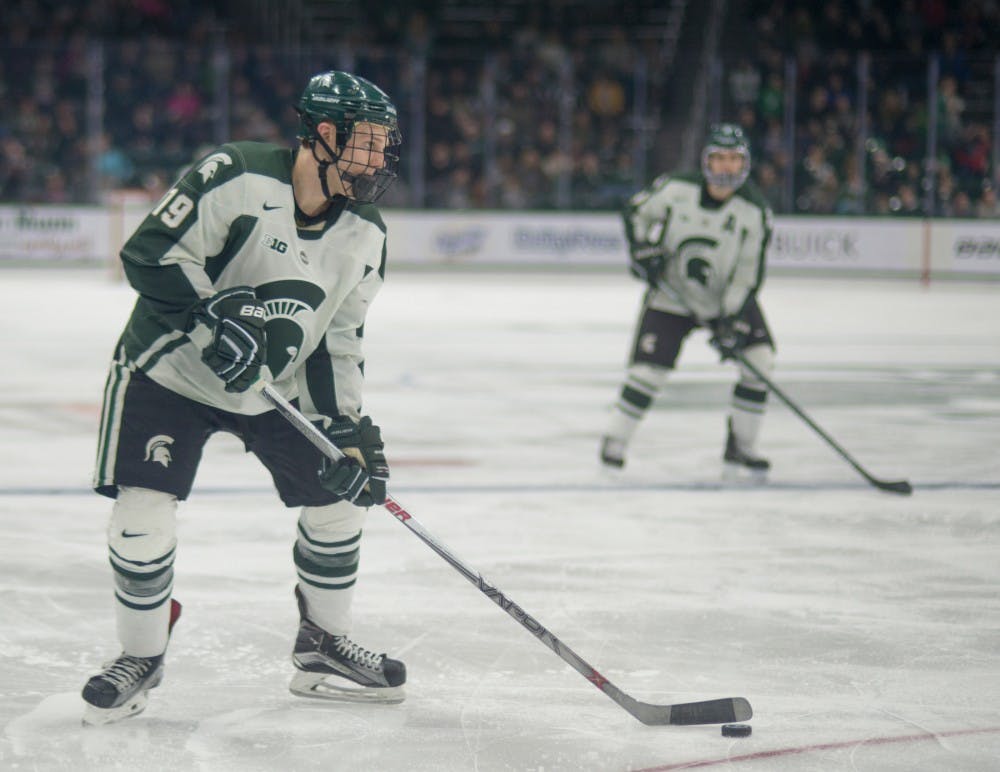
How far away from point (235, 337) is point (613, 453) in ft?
10.4

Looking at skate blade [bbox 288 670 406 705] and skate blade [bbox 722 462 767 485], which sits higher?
skate blade [bbox 288 670 406 705]

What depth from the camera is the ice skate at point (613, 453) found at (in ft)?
19.3

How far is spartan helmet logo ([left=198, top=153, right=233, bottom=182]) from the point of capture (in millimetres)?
2955

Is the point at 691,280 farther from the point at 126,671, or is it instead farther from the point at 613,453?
the point at 126,671

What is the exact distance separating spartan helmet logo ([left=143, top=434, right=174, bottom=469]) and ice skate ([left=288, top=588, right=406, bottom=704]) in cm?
48

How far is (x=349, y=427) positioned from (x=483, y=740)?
0.64 m

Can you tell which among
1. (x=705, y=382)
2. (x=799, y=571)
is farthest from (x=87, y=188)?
(x=799, y=571)

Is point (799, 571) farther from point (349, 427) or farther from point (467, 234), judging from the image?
point (467, 234)

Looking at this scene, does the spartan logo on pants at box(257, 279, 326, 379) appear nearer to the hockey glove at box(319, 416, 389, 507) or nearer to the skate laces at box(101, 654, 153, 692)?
the hockey glove at box(319, 416, 389, 507)

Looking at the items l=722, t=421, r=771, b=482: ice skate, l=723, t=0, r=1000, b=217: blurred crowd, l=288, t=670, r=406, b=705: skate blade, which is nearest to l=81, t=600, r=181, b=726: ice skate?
l=288, t=670, r=406, b=705: skate blade

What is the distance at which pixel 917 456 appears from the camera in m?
6.31

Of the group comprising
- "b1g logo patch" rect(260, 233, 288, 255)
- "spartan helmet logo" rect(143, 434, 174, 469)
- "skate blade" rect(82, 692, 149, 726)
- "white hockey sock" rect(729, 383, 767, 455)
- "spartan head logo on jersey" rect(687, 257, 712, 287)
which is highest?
"b1g logo patch" rect(260, 233, 288, 255)

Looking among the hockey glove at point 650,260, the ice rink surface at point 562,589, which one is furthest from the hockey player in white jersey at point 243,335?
the hockey glove at point 650,260

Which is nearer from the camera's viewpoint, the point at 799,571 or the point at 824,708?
the point at 824,708
